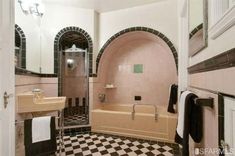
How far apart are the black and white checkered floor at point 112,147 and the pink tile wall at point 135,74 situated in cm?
107

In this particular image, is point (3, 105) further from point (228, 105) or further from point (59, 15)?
point (59, 15)

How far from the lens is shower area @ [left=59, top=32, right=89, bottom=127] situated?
3.46 metres

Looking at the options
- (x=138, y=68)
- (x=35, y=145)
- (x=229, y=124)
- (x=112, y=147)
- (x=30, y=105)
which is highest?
(x=138, y=68)

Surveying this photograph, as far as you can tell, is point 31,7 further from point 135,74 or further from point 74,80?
point 135,74

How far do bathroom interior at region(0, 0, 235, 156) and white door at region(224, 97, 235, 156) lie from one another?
436mm

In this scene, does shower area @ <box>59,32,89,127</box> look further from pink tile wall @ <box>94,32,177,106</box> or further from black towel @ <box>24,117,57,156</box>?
black towel @ <box>24,117,57,156</box>

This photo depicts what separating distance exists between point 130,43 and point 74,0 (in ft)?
5.10

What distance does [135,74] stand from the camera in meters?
3.82

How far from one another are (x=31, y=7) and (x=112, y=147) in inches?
102

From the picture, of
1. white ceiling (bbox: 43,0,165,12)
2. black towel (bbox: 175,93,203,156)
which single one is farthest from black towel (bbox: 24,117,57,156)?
white ceiling (bbox: 43,0,165,12)

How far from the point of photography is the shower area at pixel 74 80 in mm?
3457

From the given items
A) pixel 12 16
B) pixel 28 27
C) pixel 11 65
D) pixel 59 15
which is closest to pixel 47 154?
pixel 11 65

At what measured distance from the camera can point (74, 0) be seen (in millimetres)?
2961

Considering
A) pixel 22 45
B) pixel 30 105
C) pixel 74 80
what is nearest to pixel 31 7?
pixel 22 45
